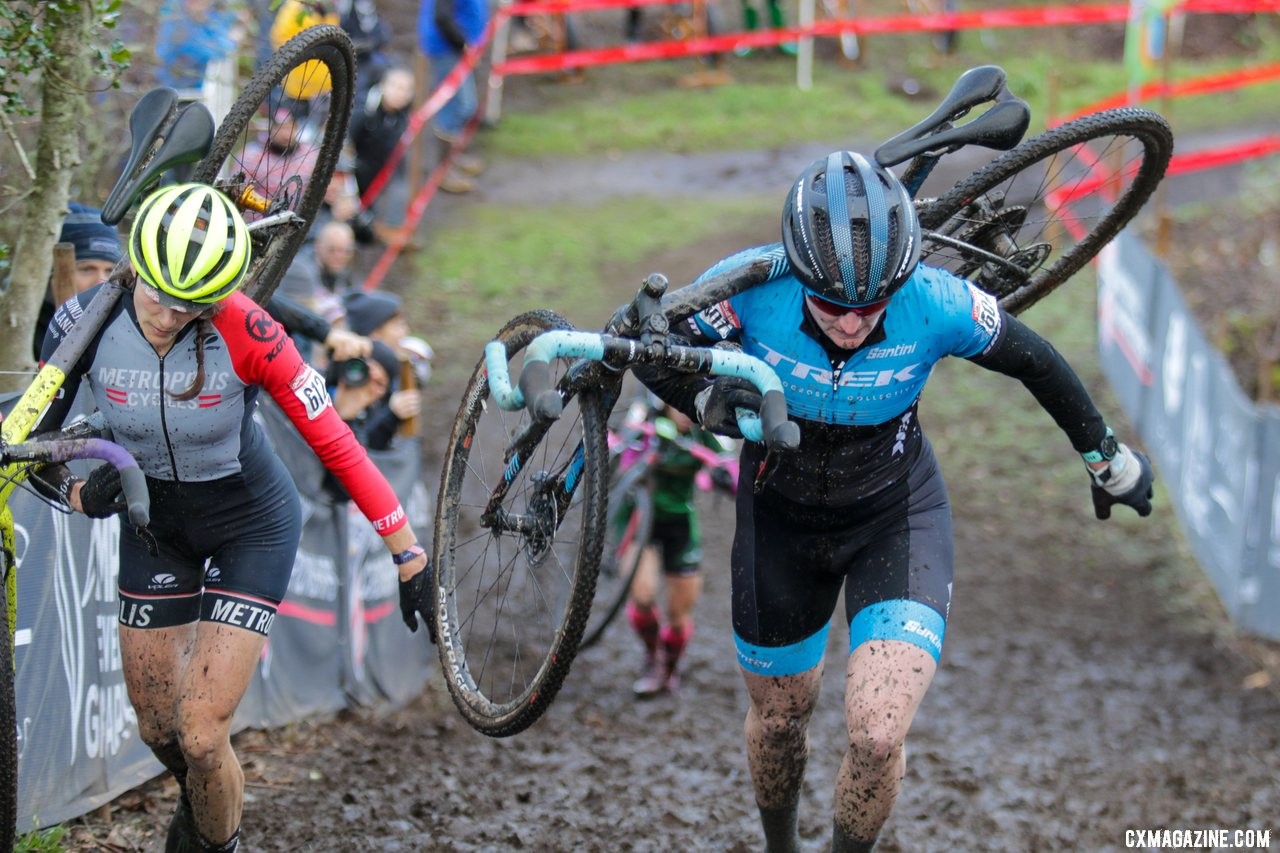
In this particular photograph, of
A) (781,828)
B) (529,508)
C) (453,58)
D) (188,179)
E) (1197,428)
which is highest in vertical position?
(188,179)

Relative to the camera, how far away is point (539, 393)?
412 centimetres

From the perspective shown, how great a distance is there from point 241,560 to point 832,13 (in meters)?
18.4

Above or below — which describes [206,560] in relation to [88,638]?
above

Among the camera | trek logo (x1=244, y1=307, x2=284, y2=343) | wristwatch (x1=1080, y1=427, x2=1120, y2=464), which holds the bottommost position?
the camera

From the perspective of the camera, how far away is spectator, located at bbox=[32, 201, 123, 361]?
20.8 feet

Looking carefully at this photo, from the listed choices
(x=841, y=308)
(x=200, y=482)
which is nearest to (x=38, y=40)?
(x=200, y=482)

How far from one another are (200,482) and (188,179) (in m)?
1.13

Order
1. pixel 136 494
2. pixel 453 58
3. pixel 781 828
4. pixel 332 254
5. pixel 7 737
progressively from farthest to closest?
pixel 453 58 < pixel 332 254 < pixel 781 828 < pixel 136 494 < pixel 7 737

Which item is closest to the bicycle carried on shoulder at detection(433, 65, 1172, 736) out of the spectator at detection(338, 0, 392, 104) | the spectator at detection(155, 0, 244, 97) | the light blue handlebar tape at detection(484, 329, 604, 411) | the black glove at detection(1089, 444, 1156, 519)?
the light blue handlebar tape at detection(484, 329, 604, 411)

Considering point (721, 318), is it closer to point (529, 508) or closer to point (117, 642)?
point (529, 508)

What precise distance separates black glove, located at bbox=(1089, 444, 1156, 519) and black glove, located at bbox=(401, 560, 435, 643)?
2.38 metres

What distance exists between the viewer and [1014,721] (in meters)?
8.95

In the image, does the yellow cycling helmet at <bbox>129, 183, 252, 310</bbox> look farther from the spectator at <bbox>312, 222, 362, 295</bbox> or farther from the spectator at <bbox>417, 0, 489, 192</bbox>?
the spectator at <bbox>417, 0, 489, 192</bbox>

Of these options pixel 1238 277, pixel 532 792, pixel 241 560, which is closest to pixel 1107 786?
pixel 532 792
